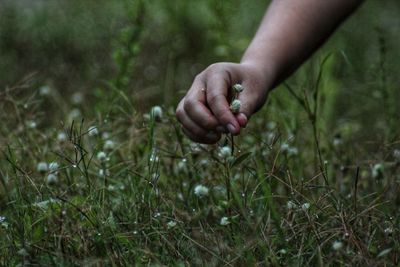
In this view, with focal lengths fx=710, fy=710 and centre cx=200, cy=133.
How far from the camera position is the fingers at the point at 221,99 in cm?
146

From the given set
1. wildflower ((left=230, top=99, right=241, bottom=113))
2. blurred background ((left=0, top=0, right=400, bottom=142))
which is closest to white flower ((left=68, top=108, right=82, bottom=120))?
blurred background ((left=0, top=0, right=400, bottom=142))

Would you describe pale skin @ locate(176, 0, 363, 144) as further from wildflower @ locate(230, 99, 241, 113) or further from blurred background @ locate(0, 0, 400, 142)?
blurred background @ locate(0, 0, 400, 142)

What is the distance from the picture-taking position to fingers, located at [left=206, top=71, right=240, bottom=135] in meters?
1.46

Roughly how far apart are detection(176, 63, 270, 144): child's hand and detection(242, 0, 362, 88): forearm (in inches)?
4.4

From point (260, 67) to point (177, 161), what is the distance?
541 mm

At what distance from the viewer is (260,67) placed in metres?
1.70

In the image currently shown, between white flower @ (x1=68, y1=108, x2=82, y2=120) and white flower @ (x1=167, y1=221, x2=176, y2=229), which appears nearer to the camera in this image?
white flower @ (x1=167, y1=221, x2=176, y2=229)

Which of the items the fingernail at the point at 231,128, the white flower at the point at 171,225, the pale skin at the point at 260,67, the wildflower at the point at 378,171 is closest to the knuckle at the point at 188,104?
the pale skin at the point at 260,67

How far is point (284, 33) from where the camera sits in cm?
179

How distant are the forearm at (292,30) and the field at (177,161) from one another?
0.18 meters

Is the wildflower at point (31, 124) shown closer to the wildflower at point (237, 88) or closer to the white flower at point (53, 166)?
the white flower at point (53, 166)

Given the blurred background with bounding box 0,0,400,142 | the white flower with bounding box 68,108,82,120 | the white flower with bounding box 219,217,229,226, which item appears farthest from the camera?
the blurred background with bounding box 0,0,400,142

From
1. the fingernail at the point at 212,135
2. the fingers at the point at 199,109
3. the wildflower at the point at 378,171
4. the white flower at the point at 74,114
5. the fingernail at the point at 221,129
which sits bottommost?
the white flower at the point at 74,114

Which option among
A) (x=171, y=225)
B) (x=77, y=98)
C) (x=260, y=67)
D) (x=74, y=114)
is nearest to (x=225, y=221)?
(x=171, y=225)
